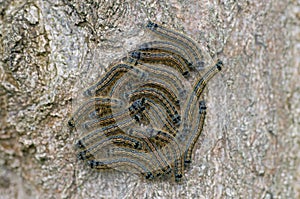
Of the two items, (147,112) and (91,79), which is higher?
(91,79)

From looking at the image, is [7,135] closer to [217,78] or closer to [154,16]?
[154,16]

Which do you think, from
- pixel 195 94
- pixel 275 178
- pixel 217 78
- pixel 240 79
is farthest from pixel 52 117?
pixel 275 178

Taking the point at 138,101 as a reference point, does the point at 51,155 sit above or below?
below
